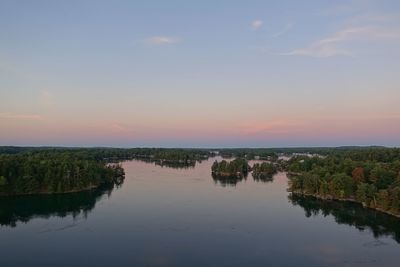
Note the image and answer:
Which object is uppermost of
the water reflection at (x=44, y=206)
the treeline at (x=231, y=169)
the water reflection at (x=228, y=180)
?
the treeline at (x=231, y=169)

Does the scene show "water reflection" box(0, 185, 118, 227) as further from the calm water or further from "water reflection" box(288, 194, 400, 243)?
"water reflection" box(288, 194, 400, 243)

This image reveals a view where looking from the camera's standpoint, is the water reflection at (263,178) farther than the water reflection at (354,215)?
Yes

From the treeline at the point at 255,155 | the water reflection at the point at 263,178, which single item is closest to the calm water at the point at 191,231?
the water reflection at the point at 263,178

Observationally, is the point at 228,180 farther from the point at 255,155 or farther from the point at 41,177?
the point at 255,155

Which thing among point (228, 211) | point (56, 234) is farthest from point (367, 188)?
point (56, 234)

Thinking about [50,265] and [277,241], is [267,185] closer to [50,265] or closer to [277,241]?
[277,241]

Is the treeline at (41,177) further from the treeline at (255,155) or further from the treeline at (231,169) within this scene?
the treeline at (255,155)


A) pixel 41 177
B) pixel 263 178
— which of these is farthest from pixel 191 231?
pixel 263 178
